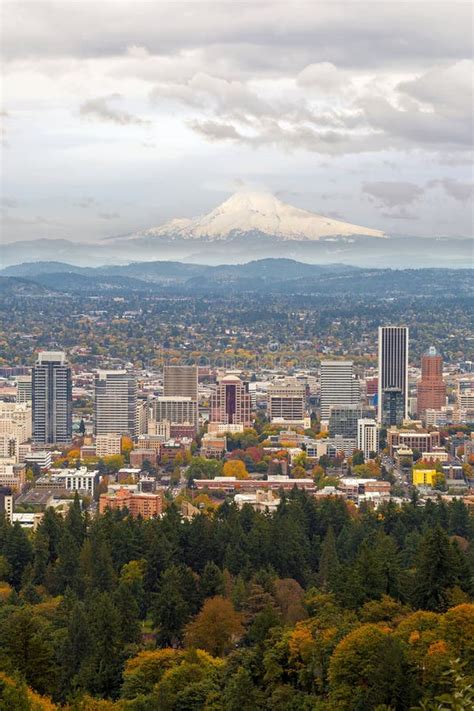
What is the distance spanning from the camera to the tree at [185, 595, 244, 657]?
27.7 m

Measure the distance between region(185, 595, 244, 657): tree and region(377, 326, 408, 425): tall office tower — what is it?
4851cm

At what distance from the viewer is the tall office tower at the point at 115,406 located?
73875 millimetres

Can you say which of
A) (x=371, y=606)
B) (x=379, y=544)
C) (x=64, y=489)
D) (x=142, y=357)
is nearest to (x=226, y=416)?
(x=64, y=489)

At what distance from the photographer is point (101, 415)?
7475 centimetres

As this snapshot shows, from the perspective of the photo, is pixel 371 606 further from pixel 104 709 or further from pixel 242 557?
pixel 242 557

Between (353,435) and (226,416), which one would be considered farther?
(226,416)

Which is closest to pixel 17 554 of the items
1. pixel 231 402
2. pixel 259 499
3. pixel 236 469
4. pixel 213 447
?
Result: pixel 259 499

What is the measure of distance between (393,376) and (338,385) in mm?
4099

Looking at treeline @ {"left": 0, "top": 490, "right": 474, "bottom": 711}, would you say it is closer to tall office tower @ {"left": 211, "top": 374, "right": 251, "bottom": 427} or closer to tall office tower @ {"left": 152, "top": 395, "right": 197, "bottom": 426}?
tall office tower @ {"left": 152, "top": 395, "right": 197, "bottom": 426}

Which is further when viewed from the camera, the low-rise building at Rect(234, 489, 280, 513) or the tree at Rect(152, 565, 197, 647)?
the low-rise building at Rect(234, 489, 280, 513)

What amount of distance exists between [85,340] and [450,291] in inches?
2644

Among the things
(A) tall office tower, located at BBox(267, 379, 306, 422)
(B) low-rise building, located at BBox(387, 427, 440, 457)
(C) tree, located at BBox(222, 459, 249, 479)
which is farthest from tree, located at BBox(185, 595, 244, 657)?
(A) tall office tower, located at BBox(267, 379, 306, 422)

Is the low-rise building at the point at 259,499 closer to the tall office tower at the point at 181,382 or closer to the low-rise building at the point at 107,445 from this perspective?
the low-rise building at the point at 107,445

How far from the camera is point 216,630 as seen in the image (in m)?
28.0
